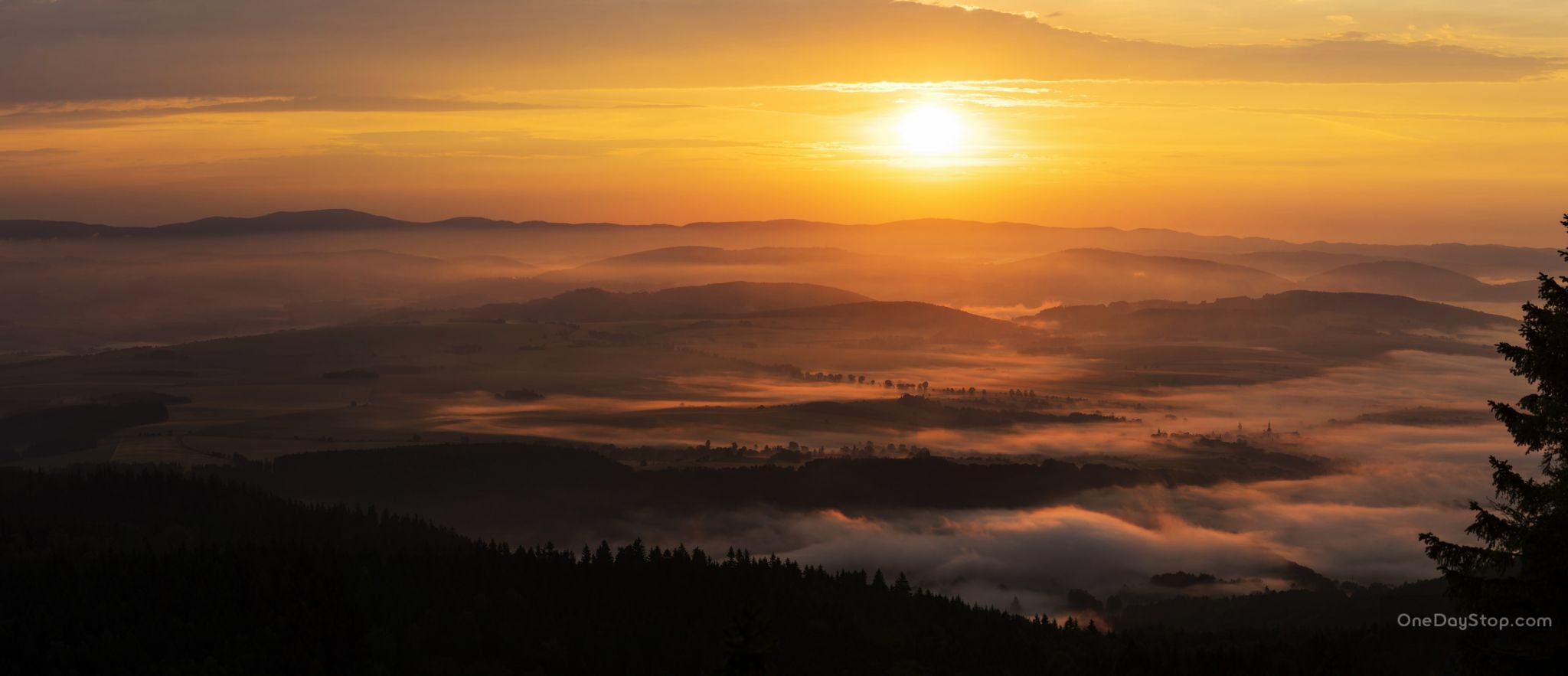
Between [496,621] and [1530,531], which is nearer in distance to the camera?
[1530,531]

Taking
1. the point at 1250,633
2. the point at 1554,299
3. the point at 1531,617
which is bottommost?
the point at 1250,633

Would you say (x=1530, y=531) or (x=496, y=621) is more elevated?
(x=1530, y=531)

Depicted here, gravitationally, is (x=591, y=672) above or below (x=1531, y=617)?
below

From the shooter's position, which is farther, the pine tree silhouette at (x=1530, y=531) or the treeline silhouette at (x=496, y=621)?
the treeline silhouette at (x=496, y=621)

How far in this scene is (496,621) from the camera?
158m

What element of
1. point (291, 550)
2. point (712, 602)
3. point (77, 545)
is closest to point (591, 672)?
point (712, 602)

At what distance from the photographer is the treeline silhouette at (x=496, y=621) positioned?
14300 cm

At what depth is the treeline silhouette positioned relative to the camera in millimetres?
143000

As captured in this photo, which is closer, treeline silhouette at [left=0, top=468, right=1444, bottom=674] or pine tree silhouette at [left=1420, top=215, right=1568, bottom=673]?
pine tree silhouette at [left=1420, top=215, right=1568, bottom=673]

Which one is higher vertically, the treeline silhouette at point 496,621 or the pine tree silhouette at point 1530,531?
the pine tree silhouette at point 1530,531

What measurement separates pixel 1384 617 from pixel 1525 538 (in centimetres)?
14950

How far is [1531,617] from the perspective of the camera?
34.4 m

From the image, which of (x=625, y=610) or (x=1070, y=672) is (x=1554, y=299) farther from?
(x=625, y=610)

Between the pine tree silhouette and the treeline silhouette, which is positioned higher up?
the pine tree silhouette
